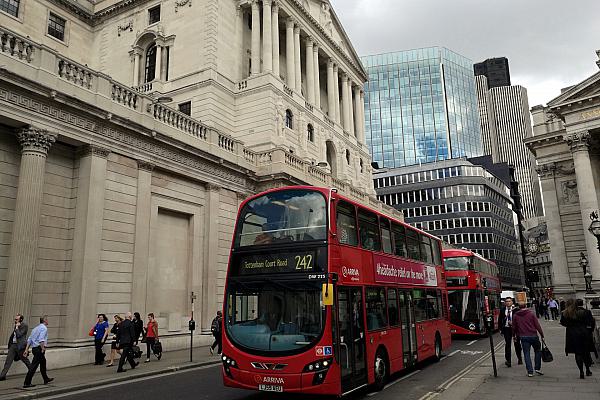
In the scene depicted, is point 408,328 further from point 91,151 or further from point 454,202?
point 454,202

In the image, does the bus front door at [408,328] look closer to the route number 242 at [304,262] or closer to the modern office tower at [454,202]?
the route number 242 at [304,262]

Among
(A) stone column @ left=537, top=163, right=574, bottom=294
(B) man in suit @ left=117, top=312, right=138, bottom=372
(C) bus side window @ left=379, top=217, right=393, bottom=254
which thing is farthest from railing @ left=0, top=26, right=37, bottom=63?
(A) stone column @ left=537, top=163, right=574, bottom=294

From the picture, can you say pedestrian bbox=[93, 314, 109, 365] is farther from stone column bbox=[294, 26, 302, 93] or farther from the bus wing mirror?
stone column bbox=[294, 26, 302, 93]

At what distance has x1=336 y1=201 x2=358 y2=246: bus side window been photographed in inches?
355

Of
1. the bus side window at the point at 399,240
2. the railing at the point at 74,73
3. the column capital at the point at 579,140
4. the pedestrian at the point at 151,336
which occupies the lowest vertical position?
the pedestrian at the point at 151,336

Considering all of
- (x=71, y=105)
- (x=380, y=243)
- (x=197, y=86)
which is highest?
(x=197, y=86)

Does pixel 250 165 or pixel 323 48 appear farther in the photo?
pixel 323 48

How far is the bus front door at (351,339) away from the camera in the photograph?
27.5 feet

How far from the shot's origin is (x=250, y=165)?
79.6 ft

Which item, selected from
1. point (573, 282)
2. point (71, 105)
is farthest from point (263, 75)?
point (573, 282)

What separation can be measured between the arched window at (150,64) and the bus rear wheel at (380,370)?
2943cm

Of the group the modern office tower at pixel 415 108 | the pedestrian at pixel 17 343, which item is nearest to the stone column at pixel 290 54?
the pedestrian at pixel 17 343

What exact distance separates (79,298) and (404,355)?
10650mm

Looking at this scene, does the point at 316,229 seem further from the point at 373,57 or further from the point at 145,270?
the point at 373,57
